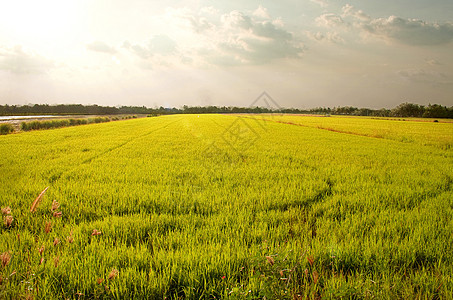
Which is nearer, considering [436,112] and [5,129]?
[5,129]

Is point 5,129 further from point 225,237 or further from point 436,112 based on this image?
point 436,112

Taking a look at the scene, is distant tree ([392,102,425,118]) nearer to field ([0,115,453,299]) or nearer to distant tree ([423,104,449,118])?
distant tree ([423,104,449,118])

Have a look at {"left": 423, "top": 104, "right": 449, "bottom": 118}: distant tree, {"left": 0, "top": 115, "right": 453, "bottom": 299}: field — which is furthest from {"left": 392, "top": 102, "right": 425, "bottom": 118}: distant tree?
{"left": 0, "top": 115, "right": 453, "bottom": 299}: field

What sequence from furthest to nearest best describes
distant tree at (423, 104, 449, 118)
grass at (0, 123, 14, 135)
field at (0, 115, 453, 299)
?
distant tree at (423, 104, 449, 118), grass at (0, 123, 14, 135), field at (0, 115, 453, 299)

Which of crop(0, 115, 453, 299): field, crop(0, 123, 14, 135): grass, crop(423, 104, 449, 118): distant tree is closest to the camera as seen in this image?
crop(0, 115, 453, 299): field

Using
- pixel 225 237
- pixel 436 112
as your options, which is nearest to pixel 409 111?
pixel 436 112

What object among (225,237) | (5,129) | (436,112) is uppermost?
(436,112)

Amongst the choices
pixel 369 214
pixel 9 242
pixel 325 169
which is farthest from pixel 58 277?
pixel 325 169

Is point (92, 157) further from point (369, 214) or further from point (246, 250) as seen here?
point (369, 214)

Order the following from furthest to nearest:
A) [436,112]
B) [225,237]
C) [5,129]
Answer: [436,112], [5,129], [225,237]

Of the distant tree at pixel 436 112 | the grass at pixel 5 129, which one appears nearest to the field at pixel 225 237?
the grass at pixel 5 129

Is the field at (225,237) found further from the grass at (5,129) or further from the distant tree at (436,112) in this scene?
the distant tree at (436,112)

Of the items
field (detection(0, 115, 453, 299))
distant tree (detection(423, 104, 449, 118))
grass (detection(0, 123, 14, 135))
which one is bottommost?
field (detection(0, 115, 453, 299))

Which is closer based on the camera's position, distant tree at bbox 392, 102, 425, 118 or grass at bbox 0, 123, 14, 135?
grass at bbox 0, 123, 14, 135
